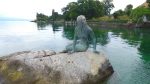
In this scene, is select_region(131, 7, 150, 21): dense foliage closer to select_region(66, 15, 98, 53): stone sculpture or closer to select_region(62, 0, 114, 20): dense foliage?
select_region(62, 0, 114, 20): dense foliage

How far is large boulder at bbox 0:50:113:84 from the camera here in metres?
13.1

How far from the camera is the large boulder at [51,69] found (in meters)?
13.1

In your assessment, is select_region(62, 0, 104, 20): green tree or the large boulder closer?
the large boulder

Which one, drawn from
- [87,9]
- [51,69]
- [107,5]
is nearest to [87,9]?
[87,9]

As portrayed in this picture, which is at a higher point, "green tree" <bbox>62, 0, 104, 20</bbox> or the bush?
"green tree" <bbox>62, 0, 104, 20</bbox>

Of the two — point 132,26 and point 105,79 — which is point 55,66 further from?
point 132,26

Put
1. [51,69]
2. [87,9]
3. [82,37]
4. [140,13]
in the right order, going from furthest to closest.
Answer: [87,9] → [140,13] → [82,37] → [51,69]

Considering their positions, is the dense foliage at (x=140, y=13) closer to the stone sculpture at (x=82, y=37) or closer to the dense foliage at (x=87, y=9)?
the dense foliage at (x=87, y=9)

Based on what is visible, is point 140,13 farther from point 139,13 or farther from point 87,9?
point 87,9

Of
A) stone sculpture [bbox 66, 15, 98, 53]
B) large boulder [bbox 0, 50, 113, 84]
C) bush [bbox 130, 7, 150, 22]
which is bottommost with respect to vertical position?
large boulder [bbox 0, 50, 113, 84]

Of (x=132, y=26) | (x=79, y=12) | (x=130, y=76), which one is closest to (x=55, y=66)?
(x=130, y=76)

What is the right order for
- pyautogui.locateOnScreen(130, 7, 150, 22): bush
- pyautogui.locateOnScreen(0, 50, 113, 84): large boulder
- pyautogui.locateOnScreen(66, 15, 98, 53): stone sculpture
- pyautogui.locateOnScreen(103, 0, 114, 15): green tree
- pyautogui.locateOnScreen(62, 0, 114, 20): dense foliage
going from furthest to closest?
pyautogui.locateOnScreen(103, 0, 114, 15): green tree < pyautogui.locateOnScreen(62, 0, 114, 20): dense foliage < pyautogui.locateOnScreen(130, 7, 150, 22): bush < pyautogui.locateOnScreen(66, 15, 98, 53): stone sculpture < pyautogui.locateOnScreen(0, 50, 113, 84): large boulder

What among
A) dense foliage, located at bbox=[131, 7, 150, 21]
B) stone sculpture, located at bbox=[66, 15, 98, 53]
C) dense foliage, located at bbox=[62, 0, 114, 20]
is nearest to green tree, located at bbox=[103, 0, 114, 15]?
dense foliage, located at bbox=[62, 0, 114, 20]

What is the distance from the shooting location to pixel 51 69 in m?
13.4
